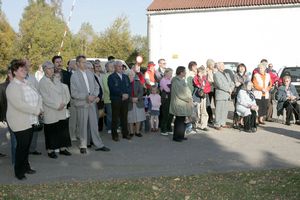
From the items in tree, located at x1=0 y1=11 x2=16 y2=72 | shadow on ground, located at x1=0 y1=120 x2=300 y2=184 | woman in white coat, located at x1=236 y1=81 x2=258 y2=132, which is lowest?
shadow on ground, located at x1=0 y1=120 x2=300 y2=184

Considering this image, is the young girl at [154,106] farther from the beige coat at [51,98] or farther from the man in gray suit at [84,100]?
the beige coat at [51,98]

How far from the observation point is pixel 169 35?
37625 mm

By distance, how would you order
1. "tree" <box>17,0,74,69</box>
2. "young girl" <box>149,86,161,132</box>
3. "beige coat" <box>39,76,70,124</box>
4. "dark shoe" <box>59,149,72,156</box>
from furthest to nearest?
"tree" <box>17,0,74,69</box>
"young girl" <box>149,86,161,132</box>
"dark shoe" <box>59,149,72,156</box>
"beige coat" <box>39,76,70,124</box>

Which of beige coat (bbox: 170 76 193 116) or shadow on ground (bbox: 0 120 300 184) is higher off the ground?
beige coat (bbox: 170 76 193 116)

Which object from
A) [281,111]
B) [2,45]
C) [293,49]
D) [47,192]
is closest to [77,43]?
[2,45]

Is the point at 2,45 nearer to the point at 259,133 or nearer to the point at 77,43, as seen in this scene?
the point at 77,43

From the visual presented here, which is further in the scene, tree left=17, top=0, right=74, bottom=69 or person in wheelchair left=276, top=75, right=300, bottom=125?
tree left=17, top=0, right=74, bottom=69

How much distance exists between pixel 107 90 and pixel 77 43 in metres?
26.7

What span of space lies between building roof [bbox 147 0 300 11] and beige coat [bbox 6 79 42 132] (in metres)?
29.4

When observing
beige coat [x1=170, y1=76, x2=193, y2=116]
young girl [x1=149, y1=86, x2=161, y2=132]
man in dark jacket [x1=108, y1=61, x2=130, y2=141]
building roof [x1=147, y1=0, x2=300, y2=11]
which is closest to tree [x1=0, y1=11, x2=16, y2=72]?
building roof [x1=147, y1=0, x2=300, y2=11]

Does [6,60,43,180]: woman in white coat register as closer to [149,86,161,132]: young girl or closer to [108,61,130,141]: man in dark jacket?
[108,61,130,141]: man in dark jacket

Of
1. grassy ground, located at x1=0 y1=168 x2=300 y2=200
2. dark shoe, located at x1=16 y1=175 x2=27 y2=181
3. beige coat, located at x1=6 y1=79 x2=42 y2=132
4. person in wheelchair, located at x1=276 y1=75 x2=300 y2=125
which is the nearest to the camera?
grassy ground, located at x1=0 y1=168 x2=300 y2=200

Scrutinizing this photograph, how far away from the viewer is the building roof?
33.9 m

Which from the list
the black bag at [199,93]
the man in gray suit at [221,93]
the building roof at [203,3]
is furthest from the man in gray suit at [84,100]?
the building roof at [203,3]
